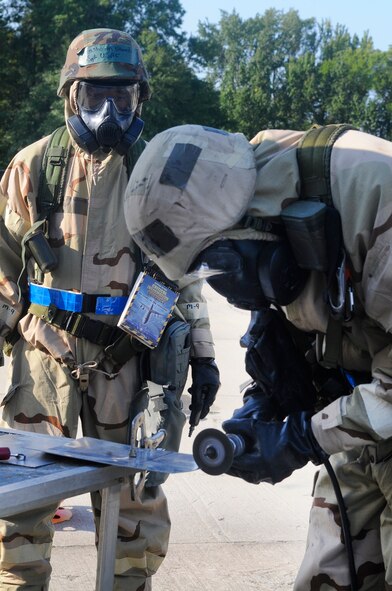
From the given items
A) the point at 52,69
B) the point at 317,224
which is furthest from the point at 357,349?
the point at 52,69

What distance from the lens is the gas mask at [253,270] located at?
6.25 feet

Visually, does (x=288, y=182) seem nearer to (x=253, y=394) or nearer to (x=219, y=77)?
(x=253, y=394)

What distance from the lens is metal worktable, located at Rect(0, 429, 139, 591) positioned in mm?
1798

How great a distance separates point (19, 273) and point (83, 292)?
0.99 ft

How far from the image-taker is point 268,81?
53.9 metres

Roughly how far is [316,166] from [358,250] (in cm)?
20

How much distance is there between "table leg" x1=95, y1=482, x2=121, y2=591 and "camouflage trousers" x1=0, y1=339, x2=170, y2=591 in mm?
748

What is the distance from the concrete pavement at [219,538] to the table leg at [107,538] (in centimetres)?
108

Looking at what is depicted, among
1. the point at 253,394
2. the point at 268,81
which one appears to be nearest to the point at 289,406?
the point at 253,394

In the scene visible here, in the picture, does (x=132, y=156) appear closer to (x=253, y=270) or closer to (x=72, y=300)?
(x=72, y=300)

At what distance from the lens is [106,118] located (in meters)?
2.97

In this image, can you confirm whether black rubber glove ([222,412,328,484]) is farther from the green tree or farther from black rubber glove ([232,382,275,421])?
the green tree

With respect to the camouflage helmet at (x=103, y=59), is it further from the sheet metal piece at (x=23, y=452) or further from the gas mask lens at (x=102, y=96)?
the sheet metal piece at (x=23, y=452)

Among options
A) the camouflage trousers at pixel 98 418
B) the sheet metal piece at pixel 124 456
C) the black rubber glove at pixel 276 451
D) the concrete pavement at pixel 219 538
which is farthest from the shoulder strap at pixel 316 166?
the concrete pavement at pixel 219 538
